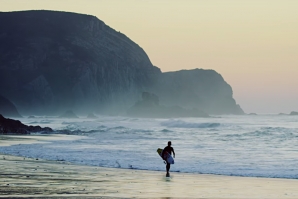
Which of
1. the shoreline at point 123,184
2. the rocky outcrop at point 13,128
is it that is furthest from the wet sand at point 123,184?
the rocky outcrop at point 13,128

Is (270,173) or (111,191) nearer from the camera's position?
(111,191)

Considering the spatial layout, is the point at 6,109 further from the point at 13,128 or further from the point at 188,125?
the point at 13,128

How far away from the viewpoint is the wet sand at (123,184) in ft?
54.9

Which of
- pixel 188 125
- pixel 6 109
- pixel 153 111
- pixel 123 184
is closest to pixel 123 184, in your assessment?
pixel 123 184

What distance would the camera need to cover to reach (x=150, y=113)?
569 feet

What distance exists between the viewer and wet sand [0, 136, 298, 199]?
16.7 metres

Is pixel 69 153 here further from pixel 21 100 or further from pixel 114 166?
pixel 21 100

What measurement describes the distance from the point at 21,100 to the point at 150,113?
165 ft

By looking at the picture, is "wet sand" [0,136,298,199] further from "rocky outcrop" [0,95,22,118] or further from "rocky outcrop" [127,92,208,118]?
"rocky outcrop" [127,92,208,118]

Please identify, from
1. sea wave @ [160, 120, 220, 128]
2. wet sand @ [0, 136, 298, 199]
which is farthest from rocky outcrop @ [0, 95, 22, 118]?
wet sand @ [0, 136, 298, 199]

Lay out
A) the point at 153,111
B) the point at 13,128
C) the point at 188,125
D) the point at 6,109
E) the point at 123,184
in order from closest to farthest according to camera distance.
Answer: the point at 123,184 → the point at 13,128 → the point at 188,125 → the point at 6,109 → the point at 153,111

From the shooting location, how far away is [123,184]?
63.1 feet

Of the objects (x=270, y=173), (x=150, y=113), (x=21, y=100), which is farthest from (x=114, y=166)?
(x=21, y=100)

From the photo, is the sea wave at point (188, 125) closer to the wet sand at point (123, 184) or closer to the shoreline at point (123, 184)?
the shoreline at point (123, 184)
